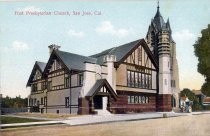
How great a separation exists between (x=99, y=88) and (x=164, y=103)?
594cm

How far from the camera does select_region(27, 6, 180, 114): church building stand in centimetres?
1766

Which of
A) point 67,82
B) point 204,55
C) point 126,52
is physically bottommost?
point 67,82

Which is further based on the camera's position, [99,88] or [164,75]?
[164,75]

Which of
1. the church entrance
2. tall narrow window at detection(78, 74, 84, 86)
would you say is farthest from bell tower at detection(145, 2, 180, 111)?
tall narrow window at detection(78, 74, 84, 86)

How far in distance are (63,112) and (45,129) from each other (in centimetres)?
596

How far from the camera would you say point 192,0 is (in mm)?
13508

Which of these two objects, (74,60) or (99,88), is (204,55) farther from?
(74,60)

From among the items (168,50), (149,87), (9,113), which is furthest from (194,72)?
(9,113)

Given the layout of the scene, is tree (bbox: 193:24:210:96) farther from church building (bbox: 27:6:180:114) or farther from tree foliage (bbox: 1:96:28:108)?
tree foliage (bbox: 1:96:28:108)

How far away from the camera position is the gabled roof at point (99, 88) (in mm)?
17591

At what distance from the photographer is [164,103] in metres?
21.8

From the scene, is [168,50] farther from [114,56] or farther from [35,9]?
[35,9]

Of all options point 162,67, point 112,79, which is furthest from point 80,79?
point 162,67

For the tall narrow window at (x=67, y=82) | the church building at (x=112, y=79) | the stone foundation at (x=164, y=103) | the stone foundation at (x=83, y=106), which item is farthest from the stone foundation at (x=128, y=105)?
the tall narrow window at (x=67, y=82)
